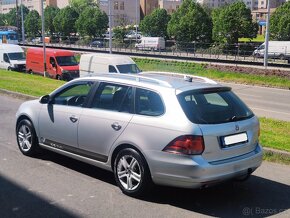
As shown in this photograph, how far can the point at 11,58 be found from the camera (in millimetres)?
32438

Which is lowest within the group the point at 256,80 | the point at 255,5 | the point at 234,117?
the point at 256,80

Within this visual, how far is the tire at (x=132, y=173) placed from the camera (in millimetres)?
5395

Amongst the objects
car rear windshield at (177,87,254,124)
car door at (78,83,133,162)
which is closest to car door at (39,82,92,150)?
car door at (78,83,133,162)

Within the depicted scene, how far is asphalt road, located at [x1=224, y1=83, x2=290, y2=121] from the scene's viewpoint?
1657 centimetres

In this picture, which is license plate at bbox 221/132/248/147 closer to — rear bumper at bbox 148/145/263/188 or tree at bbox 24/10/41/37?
rear bumper at bbox 148/145/263/188

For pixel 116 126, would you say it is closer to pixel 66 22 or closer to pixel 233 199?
→ pixel 233 199

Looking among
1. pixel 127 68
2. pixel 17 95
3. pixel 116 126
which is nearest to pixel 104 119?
pixel 116 126

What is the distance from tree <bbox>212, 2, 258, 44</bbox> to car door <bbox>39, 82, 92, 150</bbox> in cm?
4365

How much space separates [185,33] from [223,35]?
6.61 meters

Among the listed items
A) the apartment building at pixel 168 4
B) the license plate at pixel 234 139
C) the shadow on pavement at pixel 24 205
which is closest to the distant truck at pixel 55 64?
the shadow on pavement at pixel 24 205

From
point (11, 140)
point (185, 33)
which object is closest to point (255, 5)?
point (185, 33)

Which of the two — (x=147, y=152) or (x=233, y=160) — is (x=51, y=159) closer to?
(x=147, y=152)

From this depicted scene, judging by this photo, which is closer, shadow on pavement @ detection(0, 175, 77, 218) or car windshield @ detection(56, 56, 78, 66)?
shadow on pavement @ detection(0, 175, 77, 218)

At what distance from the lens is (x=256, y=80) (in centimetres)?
3012
